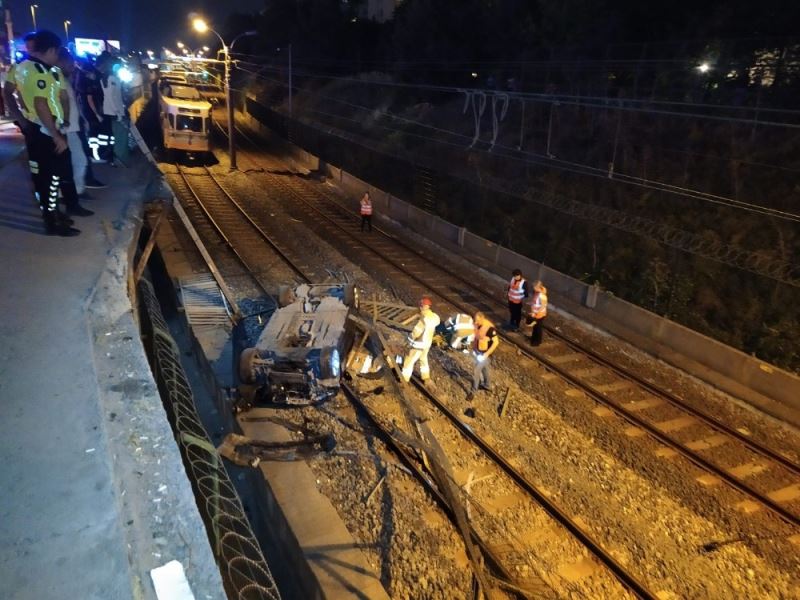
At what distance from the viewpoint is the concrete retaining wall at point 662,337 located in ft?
36.3

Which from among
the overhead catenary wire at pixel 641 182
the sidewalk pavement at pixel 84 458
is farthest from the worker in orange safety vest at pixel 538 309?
the sidewalk pavement at pixel 84 458

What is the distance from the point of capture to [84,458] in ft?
11.9

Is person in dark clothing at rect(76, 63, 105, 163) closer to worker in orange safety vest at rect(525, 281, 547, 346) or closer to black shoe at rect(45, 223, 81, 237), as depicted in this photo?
black shoe at rect(45, 223, 81, 237)

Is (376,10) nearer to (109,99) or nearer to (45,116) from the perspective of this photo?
(109,99)

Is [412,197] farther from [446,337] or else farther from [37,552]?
[37,552]

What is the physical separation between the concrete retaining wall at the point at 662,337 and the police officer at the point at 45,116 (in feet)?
39.5

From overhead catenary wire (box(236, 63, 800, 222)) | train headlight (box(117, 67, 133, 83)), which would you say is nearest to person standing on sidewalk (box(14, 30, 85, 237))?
train headlight (box(117, 67, 133, 83))

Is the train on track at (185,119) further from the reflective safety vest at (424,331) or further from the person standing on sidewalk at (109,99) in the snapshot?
the reflective safety vest at (424,331)

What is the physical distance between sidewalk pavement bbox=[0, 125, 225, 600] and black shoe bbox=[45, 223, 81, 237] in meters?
1.66

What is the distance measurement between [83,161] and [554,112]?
59.1ft

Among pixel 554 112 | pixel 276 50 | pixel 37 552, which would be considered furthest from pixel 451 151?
pixel 276 50

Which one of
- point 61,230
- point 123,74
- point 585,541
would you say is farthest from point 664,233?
point 123,74

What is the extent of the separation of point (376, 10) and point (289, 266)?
57.7m

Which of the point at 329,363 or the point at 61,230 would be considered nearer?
the point at 61,230
